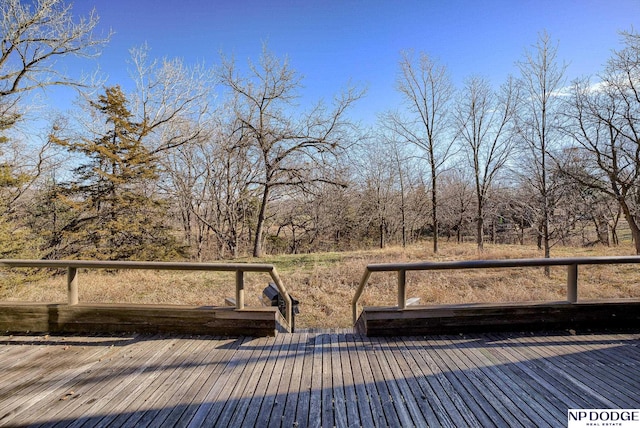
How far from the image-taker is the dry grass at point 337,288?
6.99 m

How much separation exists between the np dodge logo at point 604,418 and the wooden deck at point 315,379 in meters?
0.05

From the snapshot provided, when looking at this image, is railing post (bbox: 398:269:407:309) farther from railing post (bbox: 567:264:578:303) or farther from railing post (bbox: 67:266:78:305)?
railing post (bbox: 67:266:78:305)

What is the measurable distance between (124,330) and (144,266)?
0.96 meters

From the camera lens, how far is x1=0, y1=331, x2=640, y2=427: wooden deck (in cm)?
220

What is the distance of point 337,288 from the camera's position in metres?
8.52

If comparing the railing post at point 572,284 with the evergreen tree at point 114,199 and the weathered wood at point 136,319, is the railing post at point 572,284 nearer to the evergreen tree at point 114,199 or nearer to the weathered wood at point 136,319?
the weathered wood at point 136,319

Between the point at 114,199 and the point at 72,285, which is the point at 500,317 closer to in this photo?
the point at 72,285

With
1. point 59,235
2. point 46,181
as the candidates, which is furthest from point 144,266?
point 46,181

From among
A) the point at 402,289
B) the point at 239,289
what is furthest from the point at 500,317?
the point at 239,289

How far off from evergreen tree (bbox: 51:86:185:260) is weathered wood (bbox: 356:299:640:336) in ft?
45.8

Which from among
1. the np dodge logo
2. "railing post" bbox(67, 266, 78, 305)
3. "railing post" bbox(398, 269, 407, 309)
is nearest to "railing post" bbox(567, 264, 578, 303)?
the np dodge logo

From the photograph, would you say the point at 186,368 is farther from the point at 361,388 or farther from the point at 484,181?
the point at 484,181

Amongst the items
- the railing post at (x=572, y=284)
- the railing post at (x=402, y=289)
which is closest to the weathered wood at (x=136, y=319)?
the railing post at (x=402, y=289)

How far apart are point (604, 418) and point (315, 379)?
2.21 metres
